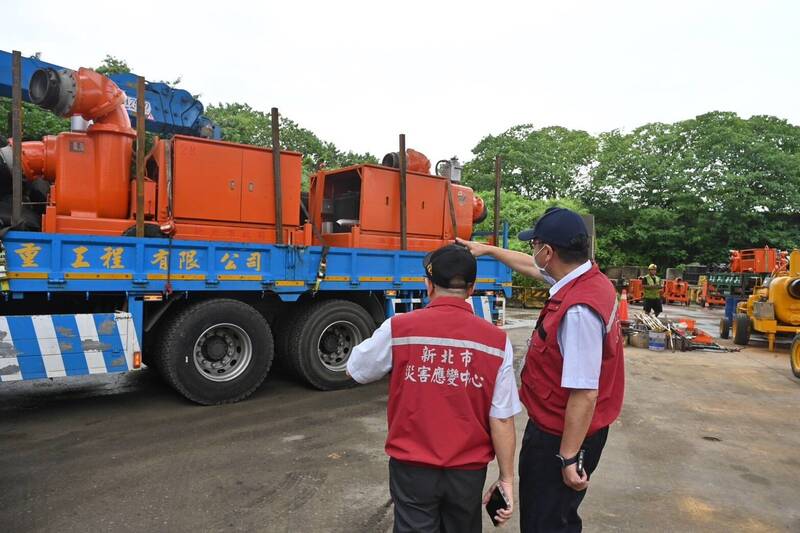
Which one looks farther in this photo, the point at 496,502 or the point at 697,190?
the point at 697,190

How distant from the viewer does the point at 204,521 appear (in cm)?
341

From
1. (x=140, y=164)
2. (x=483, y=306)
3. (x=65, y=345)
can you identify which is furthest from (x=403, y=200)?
A: (x=65, y=345)

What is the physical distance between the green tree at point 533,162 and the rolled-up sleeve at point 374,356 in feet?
101

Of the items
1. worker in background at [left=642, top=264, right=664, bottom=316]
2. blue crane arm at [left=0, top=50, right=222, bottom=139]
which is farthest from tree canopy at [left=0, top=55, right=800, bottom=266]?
blue crane arm at [left=0, top=50, right=222, bottom=139]

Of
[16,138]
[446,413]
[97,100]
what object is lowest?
[446,413]

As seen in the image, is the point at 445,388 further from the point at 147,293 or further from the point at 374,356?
the point at 147,293

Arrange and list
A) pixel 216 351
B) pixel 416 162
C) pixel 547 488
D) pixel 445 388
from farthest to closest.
Result: pixel 416 162 < pixel 216 351 < pixel 547 488 < pixel 445 388

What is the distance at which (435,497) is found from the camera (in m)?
2.03

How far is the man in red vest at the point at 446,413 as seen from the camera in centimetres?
202

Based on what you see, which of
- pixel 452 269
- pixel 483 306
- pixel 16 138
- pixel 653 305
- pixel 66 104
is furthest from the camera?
pixel 653 305

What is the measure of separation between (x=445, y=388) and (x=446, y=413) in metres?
0.09

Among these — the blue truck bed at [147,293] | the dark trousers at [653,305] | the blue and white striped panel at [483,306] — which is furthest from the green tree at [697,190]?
the blue truck bed at [147,293]

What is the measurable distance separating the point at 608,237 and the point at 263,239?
28.5 m

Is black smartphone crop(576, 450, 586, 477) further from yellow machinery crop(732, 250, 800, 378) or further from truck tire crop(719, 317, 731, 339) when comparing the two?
truck tire crop(719, 317, 731, 339)
